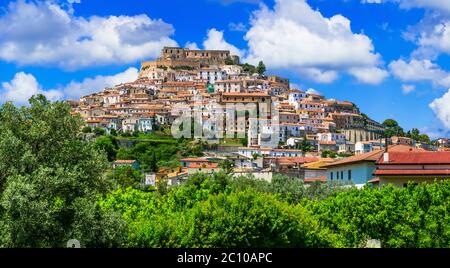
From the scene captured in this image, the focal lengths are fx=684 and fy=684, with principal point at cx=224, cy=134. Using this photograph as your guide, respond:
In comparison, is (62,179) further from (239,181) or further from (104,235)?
(239,181)

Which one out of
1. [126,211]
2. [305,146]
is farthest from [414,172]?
[305,146]

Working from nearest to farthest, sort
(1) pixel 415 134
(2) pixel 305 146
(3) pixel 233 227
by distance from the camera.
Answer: (3) pixel 233 227 < (2) pixel 305 146 < (1) pixel 415 134

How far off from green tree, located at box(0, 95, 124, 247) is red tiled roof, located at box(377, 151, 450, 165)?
19684mm

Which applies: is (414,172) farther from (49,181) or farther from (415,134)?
(415,134)

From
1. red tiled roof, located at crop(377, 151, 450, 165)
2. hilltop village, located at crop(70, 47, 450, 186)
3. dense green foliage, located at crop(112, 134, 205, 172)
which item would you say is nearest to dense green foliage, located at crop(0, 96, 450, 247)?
red tiled roof, located at crop(377, 151, 450, 165)

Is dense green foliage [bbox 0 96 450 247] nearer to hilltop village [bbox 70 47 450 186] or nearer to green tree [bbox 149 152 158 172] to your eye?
hilltop village [bbox 70 47 450 186]

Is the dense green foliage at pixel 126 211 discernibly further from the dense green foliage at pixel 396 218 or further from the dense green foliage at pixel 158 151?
the dense green foliage at pixel 158 151

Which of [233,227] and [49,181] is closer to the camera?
[49,181]

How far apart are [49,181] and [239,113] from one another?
13887 cm

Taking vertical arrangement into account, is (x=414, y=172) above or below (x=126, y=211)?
above

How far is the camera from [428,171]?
34.4 meters

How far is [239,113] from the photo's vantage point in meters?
156

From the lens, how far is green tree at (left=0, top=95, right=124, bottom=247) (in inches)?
648
